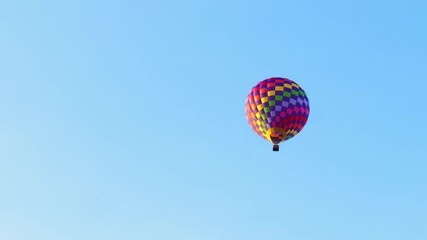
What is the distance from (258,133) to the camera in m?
102

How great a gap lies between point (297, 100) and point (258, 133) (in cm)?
473

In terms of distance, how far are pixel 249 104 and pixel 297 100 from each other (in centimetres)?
451

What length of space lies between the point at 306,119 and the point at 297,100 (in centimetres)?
221

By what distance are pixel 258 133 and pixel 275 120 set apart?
289cm

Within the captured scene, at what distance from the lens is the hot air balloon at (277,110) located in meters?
100

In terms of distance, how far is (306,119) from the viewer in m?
102

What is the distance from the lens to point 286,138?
332 ft

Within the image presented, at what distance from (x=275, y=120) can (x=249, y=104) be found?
3.73 metres

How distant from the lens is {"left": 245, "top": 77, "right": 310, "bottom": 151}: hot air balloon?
100 metres

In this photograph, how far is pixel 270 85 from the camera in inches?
3999

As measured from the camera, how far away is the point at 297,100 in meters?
102

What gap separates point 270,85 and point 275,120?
11.9 ft

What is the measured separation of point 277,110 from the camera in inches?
3937

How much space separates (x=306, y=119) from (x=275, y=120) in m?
3.96
